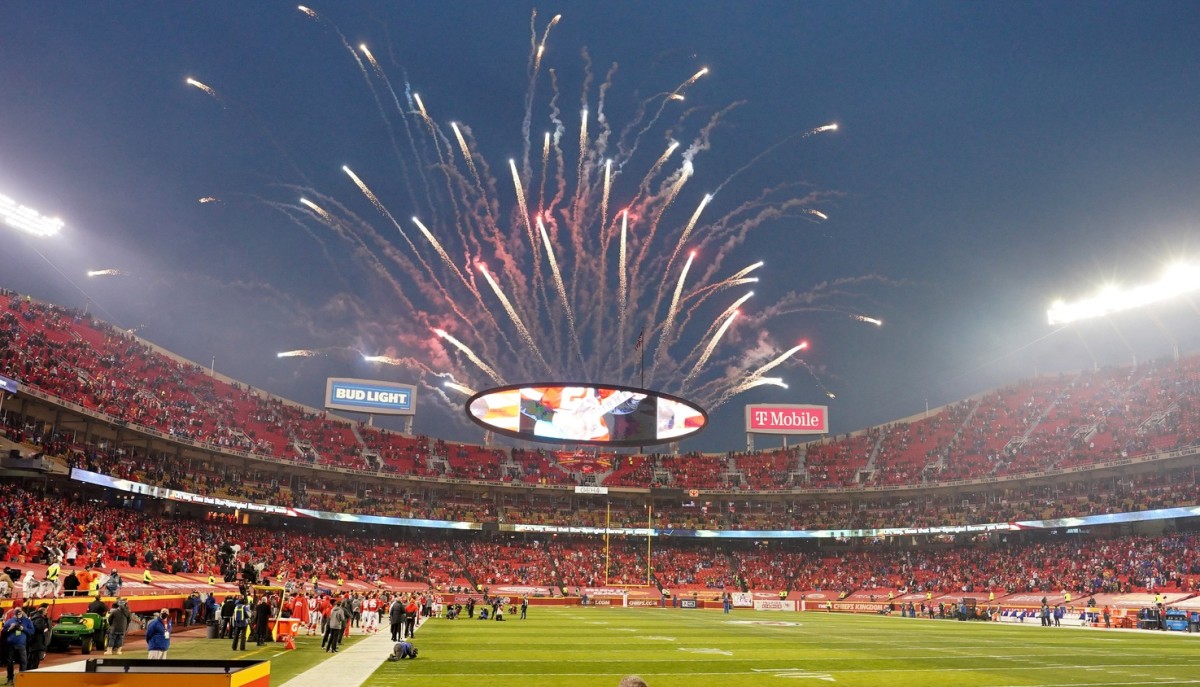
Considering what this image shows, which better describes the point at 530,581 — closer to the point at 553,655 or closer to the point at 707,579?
the point at 707,579

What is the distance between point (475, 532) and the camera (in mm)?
79812

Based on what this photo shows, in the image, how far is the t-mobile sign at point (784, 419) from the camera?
8875 centimetres

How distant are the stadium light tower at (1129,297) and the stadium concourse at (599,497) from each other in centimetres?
677

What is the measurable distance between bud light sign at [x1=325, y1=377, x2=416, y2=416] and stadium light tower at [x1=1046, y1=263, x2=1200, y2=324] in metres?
66.6

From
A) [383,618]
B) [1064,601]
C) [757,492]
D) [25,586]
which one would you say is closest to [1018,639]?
[1064,601]

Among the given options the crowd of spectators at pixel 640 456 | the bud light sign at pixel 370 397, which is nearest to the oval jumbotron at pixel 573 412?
the crowd of spectators at pixel 640 456

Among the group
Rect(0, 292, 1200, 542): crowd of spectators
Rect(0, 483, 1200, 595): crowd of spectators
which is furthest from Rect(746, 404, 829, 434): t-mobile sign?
Rect(0, 483, 1200, 595): crowd of spectators

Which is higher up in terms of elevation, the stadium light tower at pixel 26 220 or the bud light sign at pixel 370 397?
the stadium light tower at pixel 26 220

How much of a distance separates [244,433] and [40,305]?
18.9 meters

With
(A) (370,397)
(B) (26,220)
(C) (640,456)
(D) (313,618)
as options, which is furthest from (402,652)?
(C) (640,456)

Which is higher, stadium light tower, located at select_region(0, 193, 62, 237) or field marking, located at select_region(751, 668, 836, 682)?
stadium light tower, located at select_region(0, 193, 62, 237)

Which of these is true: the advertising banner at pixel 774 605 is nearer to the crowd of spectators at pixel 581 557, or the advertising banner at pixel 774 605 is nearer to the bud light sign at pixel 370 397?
the crowd of spectators at pixel 581 557

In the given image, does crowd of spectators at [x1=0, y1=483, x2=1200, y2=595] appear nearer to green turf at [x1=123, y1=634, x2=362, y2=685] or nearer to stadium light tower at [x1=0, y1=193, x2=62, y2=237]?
green turf at [x1=123, y1=634, x2=362, y2=685]

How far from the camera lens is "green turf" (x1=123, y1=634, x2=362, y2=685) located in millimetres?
18797
